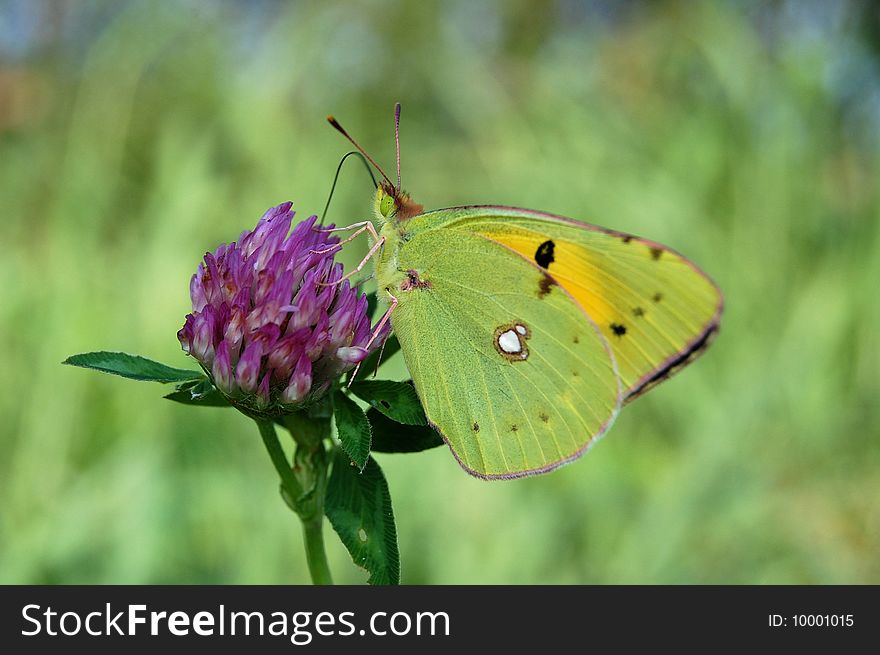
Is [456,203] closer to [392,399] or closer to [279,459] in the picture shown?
[392,399]

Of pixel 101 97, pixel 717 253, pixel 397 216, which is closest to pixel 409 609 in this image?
pixel 397 216

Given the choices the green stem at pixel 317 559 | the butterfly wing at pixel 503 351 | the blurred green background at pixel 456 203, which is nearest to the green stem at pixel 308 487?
the green stem at pixel 317 559

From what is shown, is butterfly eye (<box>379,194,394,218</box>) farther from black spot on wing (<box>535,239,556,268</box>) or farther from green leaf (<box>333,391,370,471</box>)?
green leaf (<box>333,391,370,471</box>)

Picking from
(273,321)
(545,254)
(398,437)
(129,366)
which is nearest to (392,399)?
(398,437)

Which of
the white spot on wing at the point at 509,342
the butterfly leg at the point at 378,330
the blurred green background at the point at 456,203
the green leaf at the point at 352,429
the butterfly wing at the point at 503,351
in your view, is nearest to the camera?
the green leaf at the point at 352,429

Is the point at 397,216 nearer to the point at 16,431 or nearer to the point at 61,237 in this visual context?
the point at 16,431

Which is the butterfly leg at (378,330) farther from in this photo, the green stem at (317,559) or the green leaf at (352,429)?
the green stem at (317,559)

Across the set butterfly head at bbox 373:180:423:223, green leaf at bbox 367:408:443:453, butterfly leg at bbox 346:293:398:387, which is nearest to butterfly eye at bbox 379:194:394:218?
butterfly head at bbox 373:180:423:223
